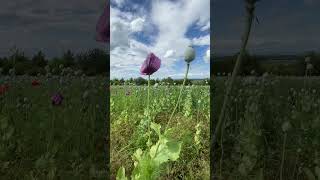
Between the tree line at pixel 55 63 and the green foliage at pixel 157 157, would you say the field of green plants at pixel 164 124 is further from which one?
the green foliage at pixel 157 157

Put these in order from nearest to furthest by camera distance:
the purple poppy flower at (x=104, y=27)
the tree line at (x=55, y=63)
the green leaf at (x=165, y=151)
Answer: the green leaf at (x=165, y=151)
the purple poppy flower at (x=104, y=27)
the tree line at (x=55, y=63)

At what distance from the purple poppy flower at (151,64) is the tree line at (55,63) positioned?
0.26 metres

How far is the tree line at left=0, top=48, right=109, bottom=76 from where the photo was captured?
2.22m

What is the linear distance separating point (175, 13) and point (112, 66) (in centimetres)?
32

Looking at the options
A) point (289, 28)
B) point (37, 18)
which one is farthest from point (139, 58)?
point (289, 28)

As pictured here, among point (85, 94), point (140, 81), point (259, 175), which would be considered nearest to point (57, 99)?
point (85, 94)

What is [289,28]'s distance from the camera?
2.22 metres

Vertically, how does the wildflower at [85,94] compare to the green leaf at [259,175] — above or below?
above

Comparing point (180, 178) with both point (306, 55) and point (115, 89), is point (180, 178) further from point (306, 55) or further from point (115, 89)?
point (306, 55)

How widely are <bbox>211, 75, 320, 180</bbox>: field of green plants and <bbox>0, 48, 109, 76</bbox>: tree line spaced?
1.58ft

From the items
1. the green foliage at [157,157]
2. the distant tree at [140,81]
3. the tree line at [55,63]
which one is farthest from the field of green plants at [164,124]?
the green foliage at [157,157]

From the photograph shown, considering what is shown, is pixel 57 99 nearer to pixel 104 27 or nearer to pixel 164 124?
pixel 104 27

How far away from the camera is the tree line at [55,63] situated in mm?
2221

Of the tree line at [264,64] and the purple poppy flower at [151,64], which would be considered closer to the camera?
the purple poppy flower at [151,64]
